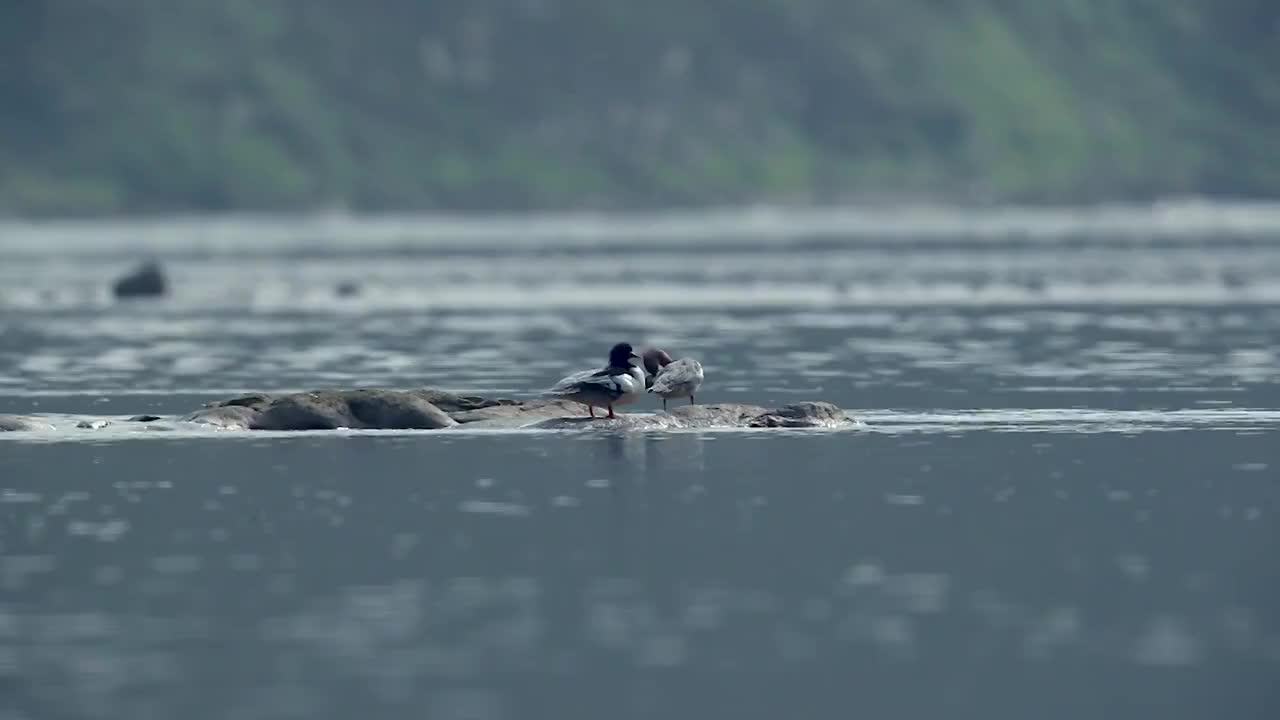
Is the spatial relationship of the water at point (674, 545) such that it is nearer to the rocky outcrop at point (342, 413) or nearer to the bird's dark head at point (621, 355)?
the rocky outcrop at point (342, 413)

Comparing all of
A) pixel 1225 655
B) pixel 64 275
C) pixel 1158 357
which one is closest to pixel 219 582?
pixel 1225 655

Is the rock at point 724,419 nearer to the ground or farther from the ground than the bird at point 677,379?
nearer to the ground

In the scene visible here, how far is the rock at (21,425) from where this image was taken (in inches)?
1508

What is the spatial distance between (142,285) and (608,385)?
186 feet

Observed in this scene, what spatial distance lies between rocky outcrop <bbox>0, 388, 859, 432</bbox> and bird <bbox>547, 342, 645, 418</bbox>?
466mm

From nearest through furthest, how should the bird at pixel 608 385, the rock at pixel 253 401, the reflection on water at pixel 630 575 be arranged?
the reflection on water at pixel 630 575
the bird at pixel 608 385
the rock at pixel 253 401

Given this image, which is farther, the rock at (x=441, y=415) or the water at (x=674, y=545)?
the rock at (x=441, y=415)

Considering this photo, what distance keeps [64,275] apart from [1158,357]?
7354 centimetres

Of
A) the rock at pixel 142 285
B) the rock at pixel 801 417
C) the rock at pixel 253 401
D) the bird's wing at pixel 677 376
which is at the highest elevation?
the rock at pixel 142 285

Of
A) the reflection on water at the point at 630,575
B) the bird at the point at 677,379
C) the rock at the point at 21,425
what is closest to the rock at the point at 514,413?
the bird at the point at 677,379

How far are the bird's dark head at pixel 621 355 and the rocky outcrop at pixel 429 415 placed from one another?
1.00 meters

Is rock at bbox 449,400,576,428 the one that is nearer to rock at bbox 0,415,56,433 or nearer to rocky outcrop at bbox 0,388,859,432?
rocky outcrop at bbox 0,388,859,432

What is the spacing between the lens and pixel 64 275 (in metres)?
119

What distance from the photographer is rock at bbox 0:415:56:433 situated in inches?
1508
